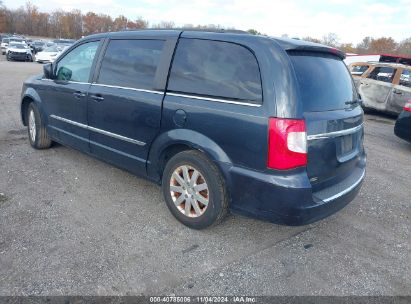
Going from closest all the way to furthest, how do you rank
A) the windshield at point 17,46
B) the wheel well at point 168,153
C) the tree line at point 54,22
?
the wheel well at point 168,153 → the windshield at point 17,46 → the tree line at point 54,22

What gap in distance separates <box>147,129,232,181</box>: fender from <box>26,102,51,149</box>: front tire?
94.9 inches

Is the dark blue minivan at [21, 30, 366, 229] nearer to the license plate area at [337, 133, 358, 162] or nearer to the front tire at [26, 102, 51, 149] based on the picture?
the license plate area at [337, 133, 358, 162]

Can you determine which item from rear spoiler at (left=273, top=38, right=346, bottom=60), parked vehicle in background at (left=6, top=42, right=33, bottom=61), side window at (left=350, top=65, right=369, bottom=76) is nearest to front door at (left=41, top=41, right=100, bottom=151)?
rear spoiler at (left=273, top=38, right=346, bottom=60)

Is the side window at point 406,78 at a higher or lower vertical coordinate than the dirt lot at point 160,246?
higher

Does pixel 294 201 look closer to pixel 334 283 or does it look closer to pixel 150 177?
pixel 334 283

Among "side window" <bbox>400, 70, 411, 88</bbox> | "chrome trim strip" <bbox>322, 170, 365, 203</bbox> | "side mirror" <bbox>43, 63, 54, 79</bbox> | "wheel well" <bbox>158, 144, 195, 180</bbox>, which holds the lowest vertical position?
"chrome trim strip" <bbox>322, 170, 365, 203</bbox>

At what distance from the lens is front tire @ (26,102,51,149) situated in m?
4.98

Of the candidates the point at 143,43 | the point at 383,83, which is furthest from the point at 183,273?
the point at 383,83

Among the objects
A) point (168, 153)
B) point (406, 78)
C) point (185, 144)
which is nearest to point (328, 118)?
point (185, 144)

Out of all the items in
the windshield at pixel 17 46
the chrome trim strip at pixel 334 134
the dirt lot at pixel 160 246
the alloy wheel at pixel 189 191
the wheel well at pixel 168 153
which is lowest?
the dirt lot at pixel 160 246

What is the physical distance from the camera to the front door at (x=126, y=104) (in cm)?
336

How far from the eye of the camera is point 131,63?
3613mm

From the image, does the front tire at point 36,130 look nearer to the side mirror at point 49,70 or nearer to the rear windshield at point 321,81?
the side mirror at point 49,70

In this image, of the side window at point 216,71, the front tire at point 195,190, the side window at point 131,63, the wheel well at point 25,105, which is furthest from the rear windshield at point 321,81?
the wheel well at point 25,105
